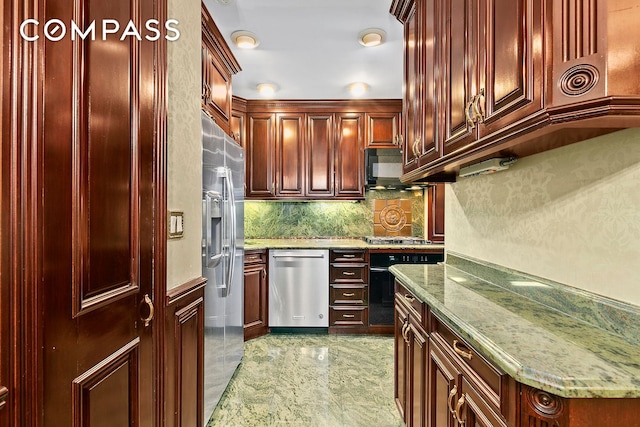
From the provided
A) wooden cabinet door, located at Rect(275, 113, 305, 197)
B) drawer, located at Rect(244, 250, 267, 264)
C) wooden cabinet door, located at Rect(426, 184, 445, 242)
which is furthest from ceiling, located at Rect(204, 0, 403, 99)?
drawer, located at Rect(244, 250, 267, 264)

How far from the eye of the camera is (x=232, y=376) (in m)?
2.53

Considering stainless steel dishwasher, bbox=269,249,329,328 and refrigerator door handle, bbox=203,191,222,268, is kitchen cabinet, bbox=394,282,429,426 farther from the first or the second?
stainless steel dishwasher, bbox=269,249,329,328

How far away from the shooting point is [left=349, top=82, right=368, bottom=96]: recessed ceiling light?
133 inches

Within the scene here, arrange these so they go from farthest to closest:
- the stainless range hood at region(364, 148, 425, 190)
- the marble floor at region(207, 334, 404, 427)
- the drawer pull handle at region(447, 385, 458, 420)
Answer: the stainless range hood at region(364, 148, 425, 190)
the marble floor at region(207, 334, 404, 427)
the drawer pull handle at region(447, 385, 458, 420)

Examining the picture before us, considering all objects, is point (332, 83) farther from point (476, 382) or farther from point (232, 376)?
point (476, 382)

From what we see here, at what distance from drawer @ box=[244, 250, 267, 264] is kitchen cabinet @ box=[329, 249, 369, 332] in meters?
0.68

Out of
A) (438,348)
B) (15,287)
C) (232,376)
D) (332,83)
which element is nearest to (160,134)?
(15,287)

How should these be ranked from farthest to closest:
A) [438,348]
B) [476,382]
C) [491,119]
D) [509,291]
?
[509,291]
[438,348]
[491,119]
[476,382]

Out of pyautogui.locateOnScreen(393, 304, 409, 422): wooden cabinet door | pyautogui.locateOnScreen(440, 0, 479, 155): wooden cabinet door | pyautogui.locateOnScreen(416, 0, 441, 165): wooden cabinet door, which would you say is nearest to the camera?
pyautogui.locateOnScreen(440, 0, 479, 155): wooden cabinet door

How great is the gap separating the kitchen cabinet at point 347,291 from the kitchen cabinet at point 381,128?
4.18 ft

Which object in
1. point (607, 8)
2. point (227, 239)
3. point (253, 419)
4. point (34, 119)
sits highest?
point (607, 8)

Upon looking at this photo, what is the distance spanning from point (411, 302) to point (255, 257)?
2.00 meters

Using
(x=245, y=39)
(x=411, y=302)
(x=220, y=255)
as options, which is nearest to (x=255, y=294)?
(x=220, y=255)

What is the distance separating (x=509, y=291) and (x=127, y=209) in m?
1.52
